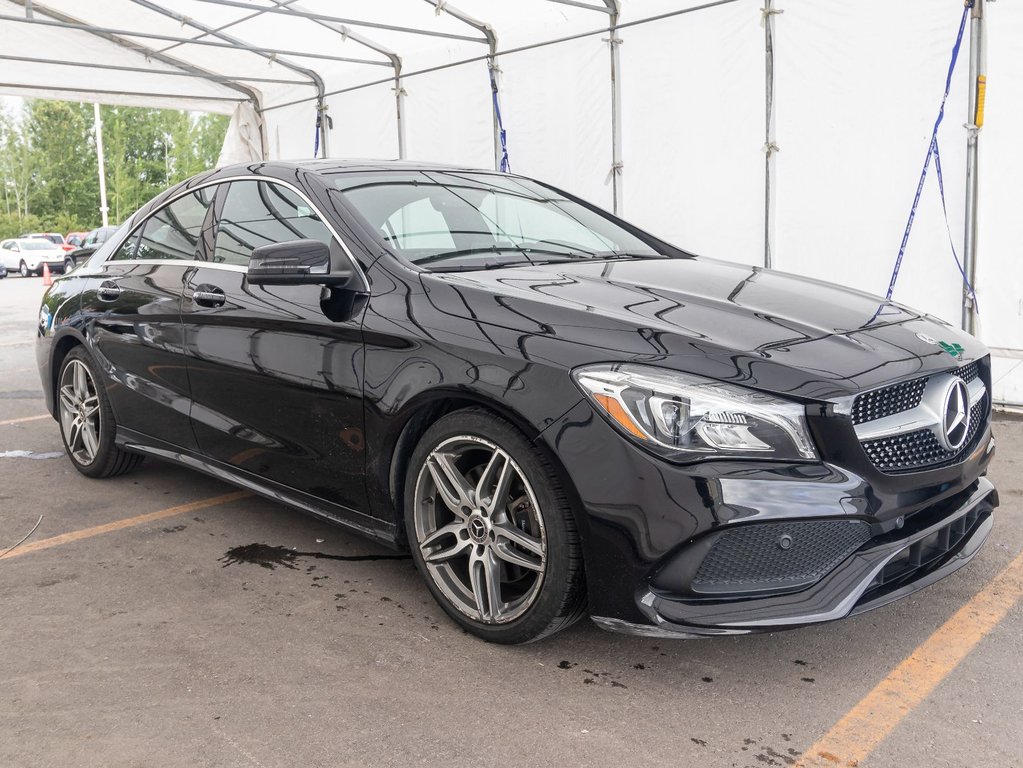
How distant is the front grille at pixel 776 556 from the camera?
2.37m

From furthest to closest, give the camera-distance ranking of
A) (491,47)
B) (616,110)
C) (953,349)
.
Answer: (491,47)
(616,110)
(953,349)

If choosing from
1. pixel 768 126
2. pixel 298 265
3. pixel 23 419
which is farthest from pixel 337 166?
pixel 768 126

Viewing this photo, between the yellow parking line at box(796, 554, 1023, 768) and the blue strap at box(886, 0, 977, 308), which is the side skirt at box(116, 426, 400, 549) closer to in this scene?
the yellow parking line at box(796, 554, 1023, 768)

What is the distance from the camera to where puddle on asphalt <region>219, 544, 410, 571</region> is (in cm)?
363

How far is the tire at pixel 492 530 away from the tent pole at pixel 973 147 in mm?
4818

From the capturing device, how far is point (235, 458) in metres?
3.73

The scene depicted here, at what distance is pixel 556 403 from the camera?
99.1 inches

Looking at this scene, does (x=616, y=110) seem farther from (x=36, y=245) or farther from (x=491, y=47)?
(x=36, y=245)

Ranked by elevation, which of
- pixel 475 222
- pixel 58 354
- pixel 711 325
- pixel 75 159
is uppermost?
pixel 75 159

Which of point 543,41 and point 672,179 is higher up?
point 543,41

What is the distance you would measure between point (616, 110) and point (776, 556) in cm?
683

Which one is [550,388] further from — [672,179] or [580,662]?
[672,179]

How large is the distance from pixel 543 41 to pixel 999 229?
4652 millimetres

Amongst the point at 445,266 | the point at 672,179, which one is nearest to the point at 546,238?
the point at 445,266
